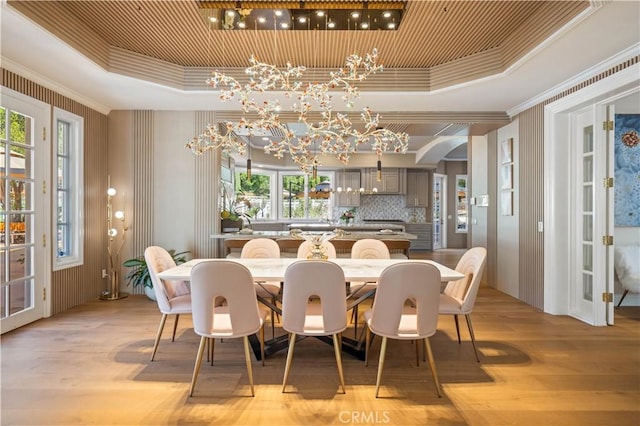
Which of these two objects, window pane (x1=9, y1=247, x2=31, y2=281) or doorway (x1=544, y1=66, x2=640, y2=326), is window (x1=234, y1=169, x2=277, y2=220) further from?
doorway (x1=544, y1=66, x2=640, y2=326)

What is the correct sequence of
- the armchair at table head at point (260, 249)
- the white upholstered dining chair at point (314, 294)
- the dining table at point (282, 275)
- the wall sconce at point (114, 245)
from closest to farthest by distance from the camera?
1. the white upholstered dining chair at point (314, 294)
2. the dining table at point (282, 275)
3. the armchair at table head at point (260, 249)
4. the wall sconce at point (114, 245)

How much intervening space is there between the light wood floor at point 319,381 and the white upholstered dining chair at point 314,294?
0.94 feet

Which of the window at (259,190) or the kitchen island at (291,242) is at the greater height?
the window at (259,190)

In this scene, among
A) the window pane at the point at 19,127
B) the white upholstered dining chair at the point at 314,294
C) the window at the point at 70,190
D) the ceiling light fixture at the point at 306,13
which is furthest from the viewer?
the window at the point at 70,190

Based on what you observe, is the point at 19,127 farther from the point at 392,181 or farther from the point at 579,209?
the point at 392,181

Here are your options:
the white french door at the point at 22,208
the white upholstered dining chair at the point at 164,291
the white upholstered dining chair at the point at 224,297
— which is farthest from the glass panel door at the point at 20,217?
the white upholstered dining chair at the point at 224,297

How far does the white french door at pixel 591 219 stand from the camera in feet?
11.7

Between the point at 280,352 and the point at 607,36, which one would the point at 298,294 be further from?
the point at 607,36

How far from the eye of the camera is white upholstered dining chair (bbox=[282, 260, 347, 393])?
2.15 meters

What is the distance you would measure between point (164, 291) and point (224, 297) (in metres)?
0.82

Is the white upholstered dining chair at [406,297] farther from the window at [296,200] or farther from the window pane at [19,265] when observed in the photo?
the window at [296,200]

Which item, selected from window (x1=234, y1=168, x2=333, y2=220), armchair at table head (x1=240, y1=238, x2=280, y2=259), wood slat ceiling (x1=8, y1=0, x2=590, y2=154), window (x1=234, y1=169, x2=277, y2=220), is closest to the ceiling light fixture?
wood slat ceiling (x1=8, y1=0, x2=590, y2=154)

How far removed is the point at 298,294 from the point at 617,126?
4.58m

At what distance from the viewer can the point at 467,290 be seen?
287cm
